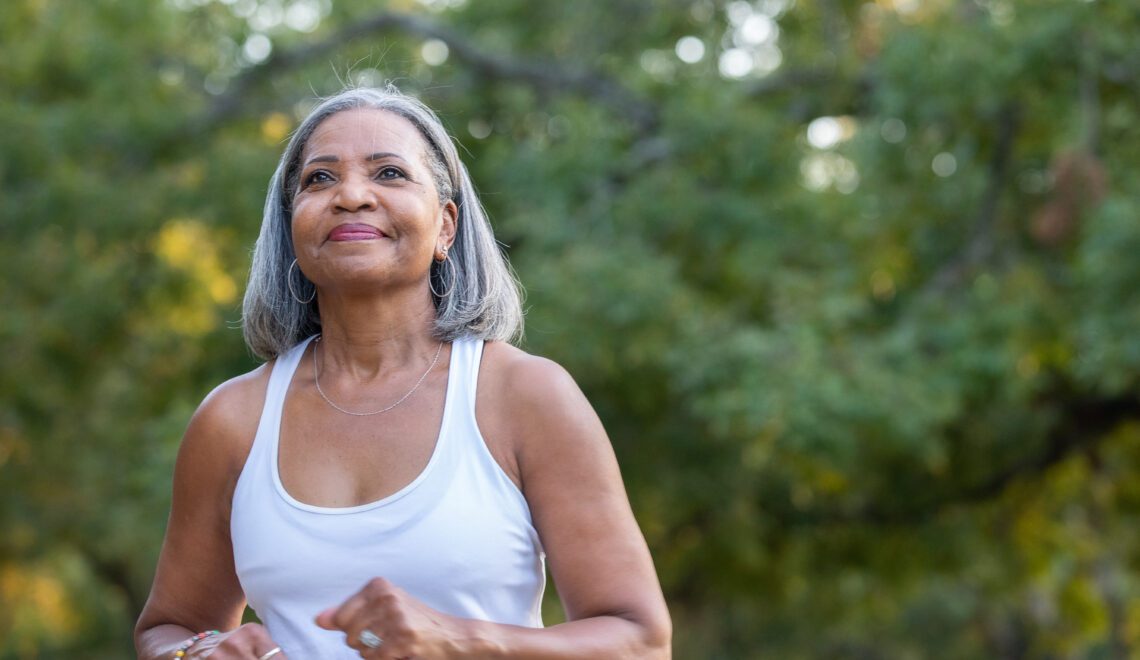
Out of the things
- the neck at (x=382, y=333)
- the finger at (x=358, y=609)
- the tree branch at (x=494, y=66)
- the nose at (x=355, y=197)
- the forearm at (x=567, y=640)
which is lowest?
the forearm at (x=567, y=640)

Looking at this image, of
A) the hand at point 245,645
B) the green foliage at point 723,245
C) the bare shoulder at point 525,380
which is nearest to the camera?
the hand at point 245,645

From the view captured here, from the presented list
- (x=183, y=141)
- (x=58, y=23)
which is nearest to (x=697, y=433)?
(x=183, y=141)

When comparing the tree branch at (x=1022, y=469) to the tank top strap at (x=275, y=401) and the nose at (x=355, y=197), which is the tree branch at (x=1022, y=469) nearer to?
the tank top strap at (x=275, y=401)

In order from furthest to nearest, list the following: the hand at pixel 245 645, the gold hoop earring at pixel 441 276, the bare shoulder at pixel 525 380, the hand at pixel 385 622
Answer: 1. the gold hoop earring at pixel 441 276
2. the bare shoulder at pixel 525 380
3. the hand at pixel 245 645
4. the hand at pixel 385 622

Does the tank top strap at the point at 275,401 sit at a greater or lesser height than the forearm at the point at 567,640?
greater

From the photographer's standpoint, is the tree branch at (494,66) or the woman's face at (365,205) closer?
the woman's face at (365,205)

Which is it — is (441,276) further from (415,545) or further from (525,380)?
(415,545)

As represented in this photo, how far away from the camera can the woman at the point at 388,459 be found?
2.08 metres

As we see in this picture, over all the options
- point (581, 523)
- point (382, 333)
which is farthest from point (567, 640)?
point (382, 333)

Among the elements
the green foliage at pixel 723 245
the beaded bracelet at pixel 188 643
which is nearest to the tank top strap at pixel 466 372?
the beaded bracelet at pixel 188 643

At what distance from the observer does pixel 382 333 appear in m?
2.32

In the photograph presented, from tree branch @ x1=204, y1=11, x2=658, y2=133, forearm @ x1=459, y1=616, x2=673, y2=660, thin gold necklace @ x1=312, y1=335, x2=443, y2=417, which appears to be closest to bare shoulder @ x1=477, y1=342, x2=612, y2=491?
thin gold necklace @ x1=312, y1=335, x2=443, y2=417

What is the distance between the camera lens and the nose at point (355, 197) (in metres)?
2.22

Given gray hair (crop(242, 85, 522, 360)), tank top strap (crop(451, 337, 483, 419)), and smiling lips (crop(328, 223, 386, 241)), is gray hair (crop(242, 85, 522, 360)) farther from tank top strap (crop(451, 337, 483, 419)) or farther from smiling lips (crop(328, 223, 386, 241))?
smiling lips (crop(328, 223, 386, 241))
